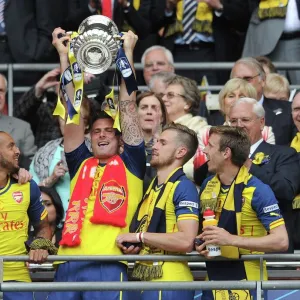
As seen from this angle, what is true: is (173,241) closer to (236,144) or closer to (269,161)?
(236,144)

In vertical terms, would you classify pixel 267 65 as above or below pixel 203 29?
below

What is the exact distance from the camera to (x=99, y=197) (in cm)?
959

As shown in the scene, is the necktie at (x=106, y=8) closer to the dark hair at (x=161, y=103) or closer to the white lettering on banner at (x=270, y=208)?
the dark hair at (x=161, y=103)

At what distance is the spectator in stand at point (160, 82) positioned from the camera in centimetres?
1200

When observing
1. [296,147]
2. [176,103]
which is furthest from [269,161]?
[176,103]

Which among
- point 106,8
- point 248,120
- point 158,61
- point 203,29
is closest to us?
point 248,120

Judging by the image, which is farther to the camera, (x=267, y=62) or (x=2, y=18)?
(x=2, y=18)

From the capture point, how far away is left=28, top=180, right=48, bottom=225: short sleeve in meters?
9.89

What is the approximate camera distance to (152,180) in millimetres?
9922

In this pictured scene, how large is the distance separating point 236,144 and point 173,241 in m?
0.93

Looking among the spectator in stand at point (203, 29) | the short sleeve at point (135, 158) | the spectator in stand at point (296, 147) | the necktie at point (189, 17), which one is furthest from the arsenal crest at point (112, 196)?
the necktie at point (189, 17)

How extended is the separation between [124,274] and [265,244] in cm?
118

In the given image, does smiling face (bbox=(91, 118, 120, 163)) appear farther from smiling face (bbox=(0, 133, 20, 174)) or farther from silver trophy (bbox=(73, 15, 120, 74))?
smiling face (bbox=(0, 133, 20, 174))

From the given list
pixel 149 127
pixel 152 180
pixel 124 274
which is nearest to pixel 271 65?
pixel 149 127
